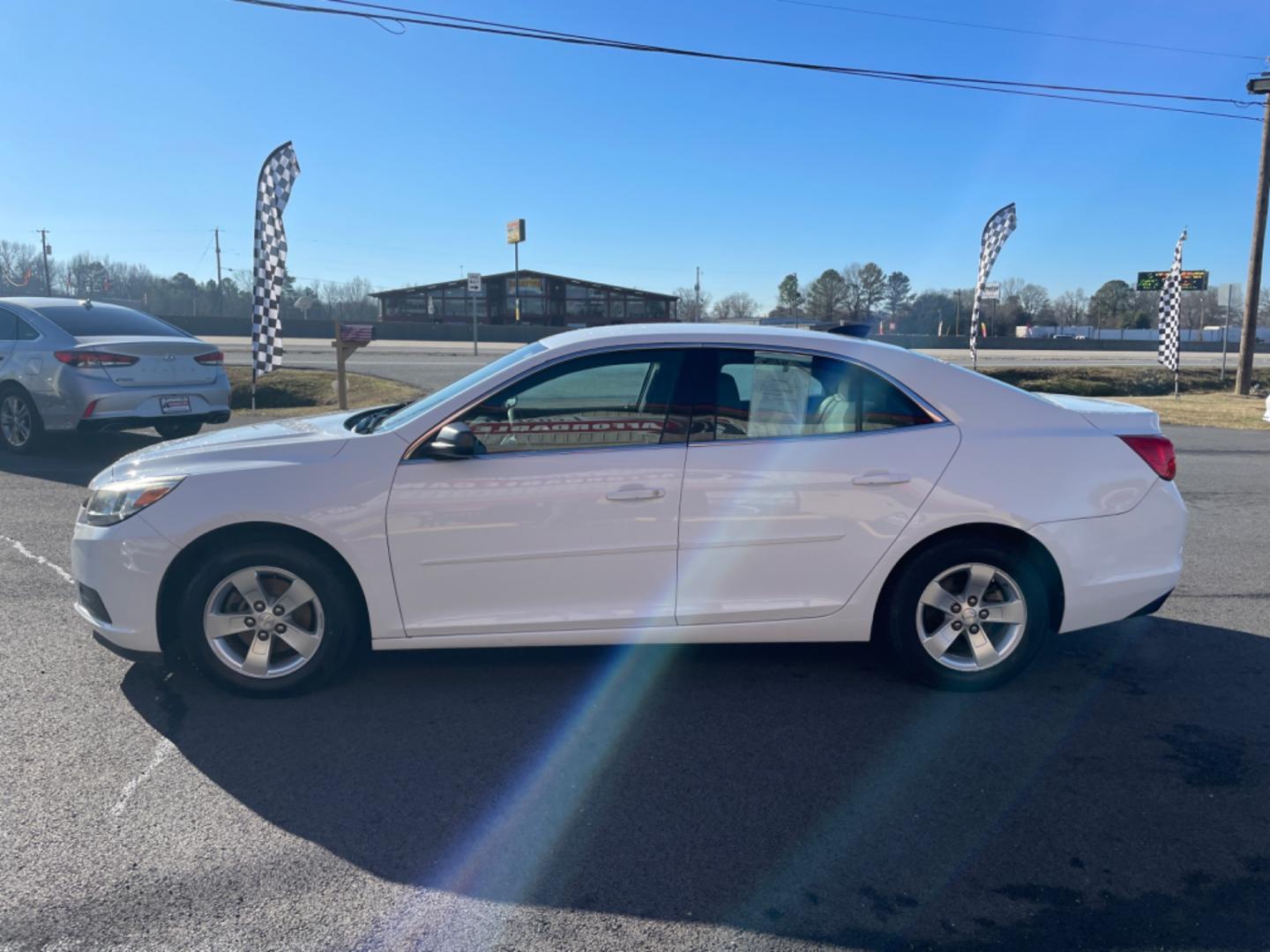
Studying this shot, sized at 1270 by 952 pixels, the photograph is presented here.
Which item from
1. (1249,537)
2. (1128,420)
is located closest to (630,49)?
(1249,537)

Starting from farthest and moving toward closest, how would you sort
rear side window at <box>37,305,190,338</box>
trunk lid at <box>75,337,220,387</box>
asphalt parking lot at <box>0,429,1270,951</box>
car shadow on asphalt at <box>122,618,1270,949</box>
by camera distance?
rear side window at <box>37,305,190,338</box>
trunk lid at <box>75,337,220,387</box>
car shadow on asphalt at <box>122,618,1270,949</box>
asphalt parking lot at <box>0,429,1270,951</box>

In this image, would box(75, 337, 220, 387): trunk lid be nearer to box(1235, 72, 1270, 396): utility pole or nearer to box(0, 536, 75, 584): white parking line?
box(0, 536, 75, 584): white parking line

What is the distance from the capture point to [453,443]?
12.3 feet

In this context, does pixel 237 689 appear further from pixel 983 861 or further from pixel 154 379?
pixel 154 379

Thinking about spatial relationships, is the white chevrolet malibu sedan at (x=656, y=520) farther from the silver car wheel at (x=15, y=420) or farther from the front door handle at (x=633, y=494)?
the silver car wheel at (x=15, y=420)

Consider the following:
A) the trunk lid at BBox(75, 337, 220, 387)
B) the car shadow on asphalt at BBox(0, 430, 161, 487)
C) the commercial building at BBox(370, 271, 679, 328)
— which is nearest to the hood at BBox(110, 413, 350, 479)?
the car shadow on asphalt at BBox(0, 430, 161, 487)

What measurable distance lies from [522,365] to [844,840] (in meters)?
2.27

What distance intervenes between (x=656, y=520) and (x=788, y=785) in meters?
1.16

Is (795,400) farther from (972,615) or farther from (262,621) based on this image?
(262,621)

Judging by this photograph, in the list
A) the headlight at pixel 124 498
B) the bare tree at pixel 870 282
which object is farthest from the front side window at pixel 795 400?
the bare tree at pixel 870 282

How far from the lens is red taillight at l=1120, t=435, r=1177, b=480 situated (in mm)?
4102

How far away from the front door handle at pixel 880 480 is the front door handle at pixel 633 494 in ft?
2.77

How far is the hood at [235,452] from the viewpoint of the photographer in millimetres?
3840

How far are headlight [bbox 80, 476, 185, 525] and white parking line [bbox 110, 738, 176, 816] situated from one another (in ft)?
3.13
